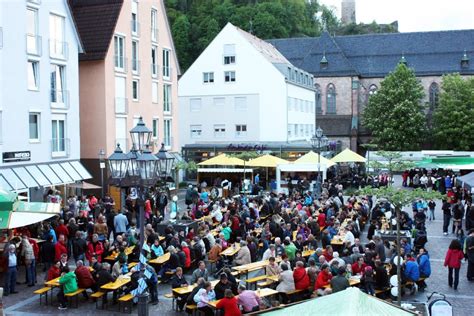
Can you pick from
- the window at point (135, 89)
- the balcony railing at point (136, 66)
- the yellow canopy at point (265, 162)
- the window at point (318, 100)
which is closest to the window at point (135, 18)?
the balcony railing at point (136, 66)

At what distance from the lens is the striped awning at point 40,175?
2710 centimetres

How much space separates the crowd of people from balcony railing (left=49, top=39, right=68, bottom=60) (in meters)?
8.59

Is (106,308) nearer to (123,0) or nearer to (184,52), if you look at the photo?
(123,0)

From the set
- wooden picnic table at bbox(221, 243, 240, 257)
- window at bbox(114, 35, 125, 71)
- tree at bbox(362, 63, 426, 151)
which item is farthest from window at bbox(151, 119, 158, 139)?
tree at bbox(362, 63, 426, 151)

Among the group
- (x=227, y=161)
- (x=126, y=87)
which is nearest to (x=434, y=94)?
(x=227, y=161)

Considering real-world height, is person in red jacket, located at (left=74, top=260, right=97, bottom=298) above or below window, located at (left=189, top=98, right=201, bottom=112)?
below

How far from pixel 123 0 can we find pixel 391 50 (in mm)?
50435

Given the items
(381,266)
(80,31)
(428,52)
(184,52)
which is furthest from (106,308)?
(428,52)

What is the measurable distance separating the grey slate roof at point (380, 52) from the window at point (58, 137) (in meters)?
48.6

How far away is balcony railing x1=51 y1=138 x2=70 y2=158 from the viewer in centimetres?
3212

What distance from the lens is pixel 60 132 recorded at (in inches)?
1298

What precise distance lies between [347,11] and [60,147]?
103 meters

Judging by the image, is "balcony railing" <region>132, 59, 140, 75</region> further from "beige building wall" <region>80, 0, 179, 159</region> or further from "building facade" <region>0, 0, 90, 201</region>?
"building facade" <region>0, 0, 90, 201</region>

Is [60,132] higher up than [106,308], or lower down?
higher up
